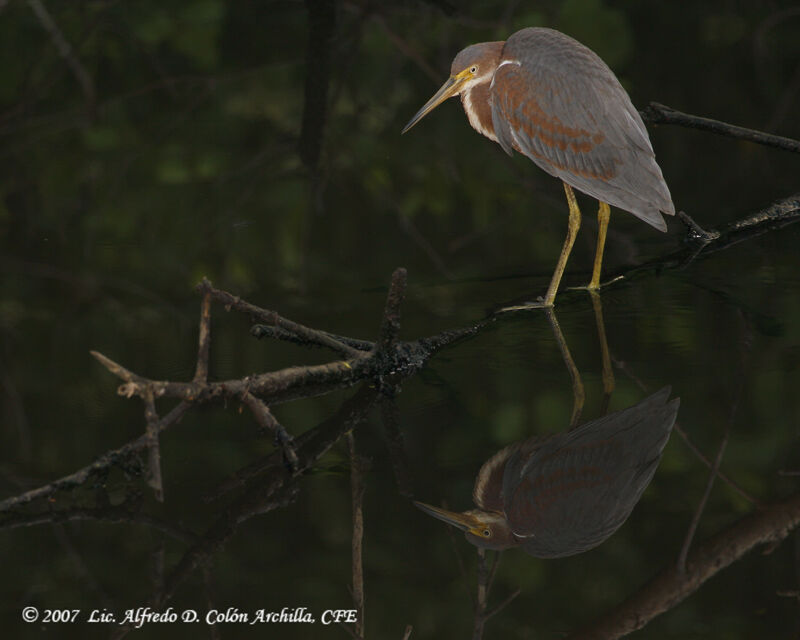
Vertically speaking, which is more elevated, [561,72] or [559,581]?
[561,72]

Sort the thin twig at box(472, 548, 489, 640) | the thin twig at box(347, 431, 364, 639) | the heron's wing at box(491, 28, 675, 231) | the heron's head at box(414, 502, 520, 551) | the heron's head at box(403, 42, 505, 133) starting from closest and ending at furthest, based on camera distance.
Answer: the thin twig at box(472, 548, 489, 640)
the thin twig at box(347, 431, 364, 639)
the heron's head at box(414, 502, 520, 551)
the heron's wing at box(491, 28, 675, 231)
the heron's head at box(403, 42, 505, 133)

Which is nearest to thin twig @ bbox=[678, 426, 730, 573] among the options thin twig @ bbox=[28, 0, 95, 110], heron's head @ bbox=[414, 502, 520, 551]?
heron's head @ bbox=[414, 502, 520, 551]

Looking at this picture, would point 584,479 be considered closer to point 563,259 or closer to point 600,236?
point 563,259

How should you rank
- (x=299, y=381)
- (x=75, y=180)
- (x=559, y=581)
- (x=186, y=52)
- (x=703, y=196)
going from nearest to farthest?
(x=559, y=581) < (x=299, y=381) < (x=703, y=196) < (x=75, y=180) < (x=186, y=52)

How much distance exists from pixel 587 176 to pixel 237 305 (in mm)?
1836

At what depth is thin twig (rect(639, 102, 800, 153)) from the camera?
201 inches

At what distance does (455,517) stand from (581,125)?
207cm

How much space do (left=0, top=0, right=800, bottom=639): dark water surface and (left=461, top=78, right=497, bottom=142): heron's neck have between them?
619 mm

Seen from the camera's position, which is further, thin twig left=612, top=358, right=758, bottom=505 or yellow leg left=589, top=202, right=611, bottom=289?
yellow leg left=589, top=202, right=611, bottom=289

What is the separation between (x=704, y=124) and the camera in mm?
5188

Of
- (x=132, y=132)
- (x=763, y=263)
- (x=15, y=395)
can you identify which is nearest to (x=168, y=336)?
(x=15, y=395)

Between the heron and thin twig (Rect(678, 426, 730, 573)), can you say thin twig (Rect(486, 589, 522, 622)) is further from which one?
the heron

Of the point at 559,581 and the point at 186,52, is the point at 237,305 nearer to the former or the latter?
the point at 559,581

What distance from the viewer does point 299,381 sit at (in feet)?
11.2
